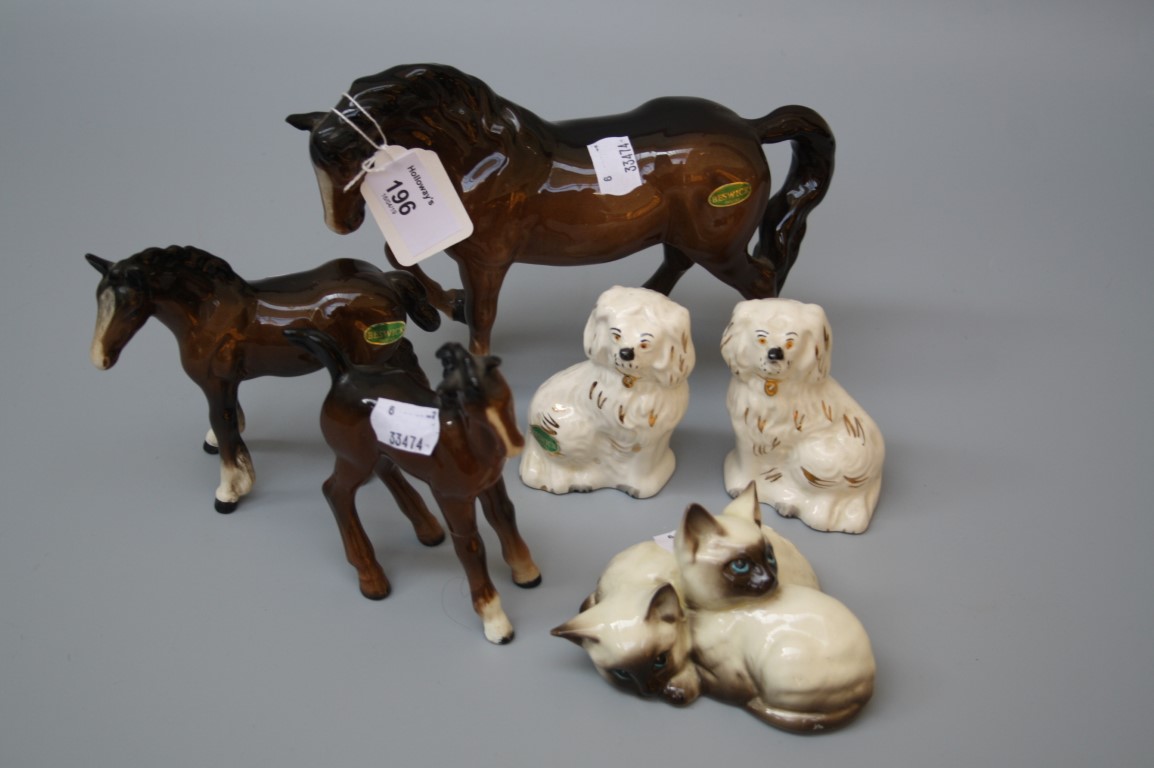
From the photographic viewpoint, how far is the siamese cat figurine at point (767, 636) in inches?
75.0

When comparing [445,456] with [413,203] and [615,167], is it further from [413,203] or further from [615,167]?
[615,167]

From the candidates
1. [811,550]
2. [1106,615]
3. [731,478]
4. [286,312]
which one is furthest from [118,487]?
[1106,615]

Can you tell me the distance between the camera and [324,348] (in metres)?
2.13

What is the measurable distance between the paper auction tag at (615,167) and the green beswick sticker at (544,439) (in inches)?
21.1

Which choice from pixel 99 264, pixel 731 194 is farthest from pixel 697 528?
pixel 99 264

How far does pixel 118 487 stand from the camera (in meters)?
2.52

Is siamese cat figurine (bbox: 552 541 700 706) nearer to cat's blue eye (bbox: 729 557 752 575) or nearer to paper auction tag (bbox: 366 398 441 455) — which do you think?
cat's blue eye (bbox: 729 557 752 575)

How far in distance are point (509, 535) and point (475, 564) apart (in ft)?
0.42

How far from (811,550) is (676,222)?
79cm

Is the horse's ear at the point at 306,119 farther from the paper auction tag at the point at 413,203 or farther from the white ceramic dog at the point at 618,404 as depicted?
the white ceramic dog at the point at 618,404

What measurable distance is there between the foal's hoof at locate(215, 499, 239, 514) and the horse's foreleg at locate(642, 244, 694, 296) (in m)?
1.12

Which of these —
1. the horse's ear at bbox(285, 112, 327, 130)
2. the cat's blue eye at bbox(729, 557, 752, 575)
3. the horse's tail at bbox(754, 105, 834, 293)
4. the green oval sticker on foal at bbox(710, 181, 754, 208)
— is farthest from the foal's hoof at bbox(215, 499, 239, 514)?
the horse's tail at bbox(754, 105, 834, 293)

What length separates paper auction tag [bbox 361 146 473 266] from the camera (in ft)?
7.72

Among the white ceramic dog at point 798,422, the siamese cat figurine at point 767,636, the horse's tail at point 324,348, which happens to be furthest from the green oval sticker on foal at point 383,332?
the siamese cat figurine at point 767,636
